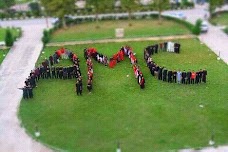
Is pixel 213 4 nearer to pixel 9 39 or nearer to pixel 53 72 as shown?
pixel 9 39

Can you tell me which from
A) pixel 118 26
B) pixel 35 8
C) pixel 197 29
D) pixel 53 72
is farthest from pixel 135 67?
pixel 35 8

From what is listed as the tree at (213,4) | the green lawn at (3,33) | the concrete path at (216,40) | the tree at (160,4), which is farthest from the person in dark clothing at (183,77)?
the green lawn at (3,33)

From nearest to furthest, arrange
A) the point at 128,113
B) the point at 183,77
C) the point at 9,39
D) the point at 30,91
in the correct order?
the point at 128,113 → the point at 30,91 → the point at 183,77 → the point at 9,39

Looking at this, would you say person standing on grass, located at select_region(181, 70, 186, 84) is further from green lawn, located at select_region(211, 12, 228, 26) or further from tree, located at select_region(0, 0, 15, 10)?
tree, located at select_region(0, 0, 15, 10)

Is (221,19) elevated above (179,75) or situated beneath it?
elevated above

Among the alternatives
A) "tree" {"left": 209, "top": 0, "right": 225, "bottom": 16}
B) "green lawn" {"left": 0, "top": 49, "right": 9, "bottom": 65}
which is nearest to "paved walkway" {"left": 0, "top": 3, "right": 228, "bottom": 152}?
"green lawn" {"left": 0, "top": 49, "right": 9, "bottom": 65}

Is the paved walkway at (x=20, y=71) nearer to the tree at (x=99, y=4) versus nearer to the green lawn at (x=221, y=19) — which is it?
the green lawn at (x=221, y=19)

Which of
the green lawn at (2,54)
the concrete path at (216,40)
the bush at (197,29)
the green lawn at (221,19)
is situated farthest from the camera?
the green lawn at (221,19)
